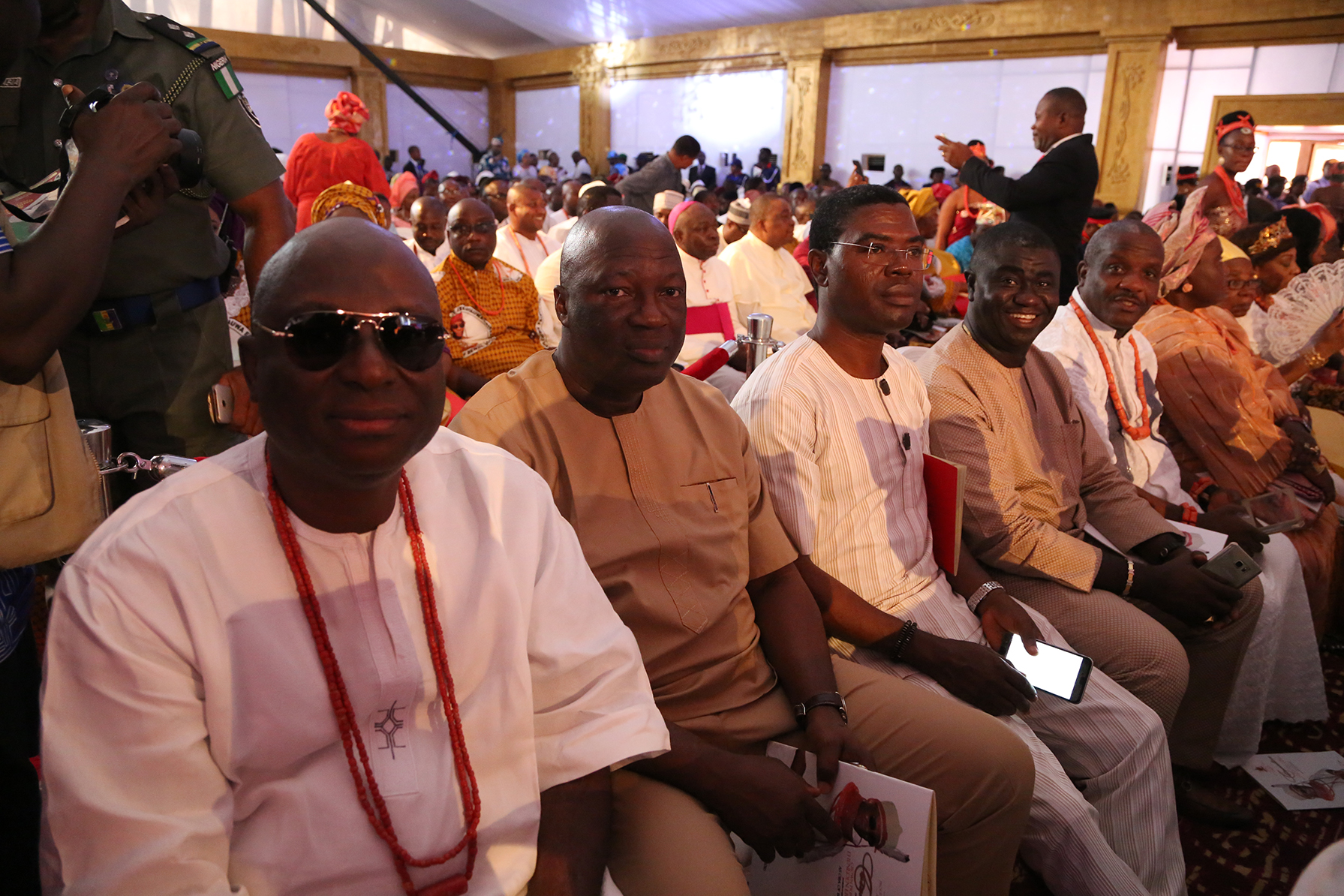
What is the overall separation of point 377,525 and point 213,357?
0.85 m

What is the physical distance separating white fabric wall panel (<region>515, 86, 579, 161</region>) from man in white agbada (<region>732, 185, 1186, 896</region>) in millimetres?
18328

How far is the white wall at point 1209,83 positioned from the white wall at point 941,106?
0.83 metres

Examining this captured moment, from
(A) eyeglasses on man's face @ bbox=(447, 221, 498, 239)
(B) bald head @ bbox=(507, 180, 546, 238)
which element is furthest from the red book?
(B) bald head @ bbox=(507, 180, 546, 238)

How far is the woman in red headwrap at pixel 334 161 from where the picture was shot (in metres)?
5.73

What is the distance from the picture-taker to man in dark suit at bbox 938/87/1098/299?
13.6 ft

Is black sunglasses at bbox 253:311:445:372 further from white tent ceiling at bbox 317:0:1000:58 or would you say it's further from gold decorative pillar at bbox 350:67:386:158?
gold decorative pillar at bbox 350:67:386:158

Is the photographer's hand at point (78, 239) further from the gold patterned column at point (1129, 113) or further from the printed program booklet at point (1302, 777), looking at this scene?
the gold patterned column at point (1129, 113)

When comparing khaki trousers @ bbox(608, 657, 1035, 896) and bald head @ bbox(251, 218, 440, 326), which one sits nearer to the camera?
bald head @ bbox(251, 218, 440, 326)

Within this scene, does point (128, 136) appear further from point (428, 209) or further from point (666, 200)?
point (666, 200)

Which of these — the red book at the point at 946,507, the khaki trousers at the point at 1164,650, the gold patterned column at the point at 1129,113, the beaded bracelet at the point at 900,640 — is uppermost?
the gold patterned column at the point at 1129,113

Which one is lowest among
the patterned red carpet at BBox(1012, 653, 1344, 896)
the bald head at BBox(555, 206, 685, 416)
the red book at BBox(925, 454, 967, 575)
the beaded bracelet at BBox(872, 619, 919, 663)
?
the patterned red carpet at BBox(1012, 653, 1344, 896)

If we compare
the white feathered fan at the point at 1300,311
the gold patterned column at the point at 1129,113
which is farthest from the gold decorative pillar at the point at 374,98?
the white feathered fan at the point at 1300,311

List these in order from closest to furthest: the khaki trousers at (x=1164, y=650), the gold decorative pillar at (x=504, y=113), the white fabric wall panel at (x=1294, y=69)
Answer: the khaki trousers at (x=1164, y=650) → the white fabric wall panel at (x=1294, y=69) → the gold decorative pillar at (x=504, y=113)

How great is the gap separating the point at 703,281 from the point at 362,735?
4.37 m
